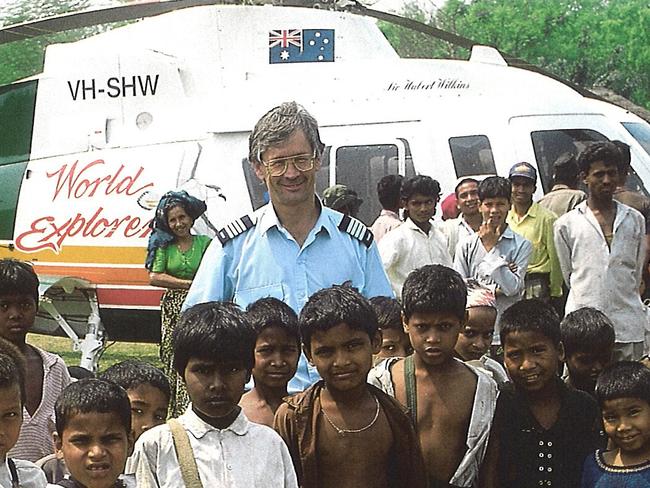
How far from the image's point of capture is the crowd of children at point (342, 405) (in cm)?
290

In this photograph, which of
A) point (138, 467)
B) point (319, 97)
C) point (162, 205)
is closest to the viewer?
point (138, 467)

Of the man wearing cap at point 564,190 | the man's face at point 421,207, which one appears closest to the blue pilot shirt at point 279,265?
the man's face at point 421,207

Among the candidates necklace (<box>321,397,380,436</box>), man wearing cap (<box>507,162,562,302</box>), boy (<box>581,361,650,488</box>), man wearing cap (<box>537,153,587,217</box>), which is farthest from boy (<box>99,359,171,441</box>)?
man wearing cap (<box>537,153,587,217</box>)

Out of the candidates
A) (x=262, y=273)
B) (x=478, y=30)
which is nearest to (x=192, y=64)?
(x=262, y=273)

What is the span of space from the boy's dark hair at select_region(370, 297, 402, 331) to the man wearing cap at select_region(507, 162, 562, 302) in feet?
7.87

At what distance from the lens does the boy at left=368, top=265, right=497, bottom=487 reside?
11.8ft

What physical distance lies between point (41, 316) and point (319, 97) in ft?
9.77

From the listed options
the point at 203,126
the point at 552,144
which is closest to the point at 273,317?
the point at 552,144

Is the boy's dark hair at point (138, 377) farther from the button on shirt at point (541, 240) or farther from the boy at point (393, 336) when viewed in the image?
the button on shirt at point (541, 240)

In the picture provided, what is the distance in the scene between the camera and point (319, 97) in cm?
816

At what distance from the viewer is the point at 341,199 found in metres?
7.32

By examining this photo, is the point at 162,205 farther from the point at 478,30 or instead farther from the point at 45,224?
the point at 478,30

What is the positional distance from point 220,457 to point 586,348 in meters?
2.04

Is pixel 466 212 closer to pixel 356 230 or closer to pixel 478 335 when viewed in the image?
pixel 478 335
